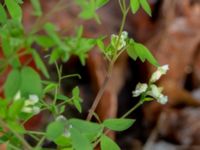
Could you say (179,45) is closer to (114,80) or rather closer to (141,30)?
(141,30)

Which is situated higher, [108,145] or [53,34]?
[53,34]

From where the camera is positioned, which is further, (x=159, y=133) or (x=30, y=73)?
(x=159, y=133)

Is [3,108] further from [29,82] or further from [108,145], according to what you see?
[108,145]

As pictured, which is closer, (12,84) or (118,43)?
(12,84)

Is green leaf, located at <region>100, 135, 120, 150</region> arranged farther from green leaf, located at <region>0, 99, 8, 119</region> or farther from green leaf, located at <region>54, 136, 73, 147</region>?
green leaf, located at <region>0, 99, 8, 119</region>

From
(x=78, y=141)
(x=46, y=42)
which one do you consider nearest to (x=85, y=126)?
(x=78, y=141)

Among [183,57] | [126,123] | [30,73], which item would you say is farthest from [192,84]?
[30,73]

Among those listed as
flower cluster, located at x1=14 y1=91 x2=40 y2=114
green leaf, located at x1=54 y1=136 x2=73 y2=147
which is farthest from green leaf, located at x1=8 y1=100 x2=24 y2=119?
green leaf, located at x1=54 y1=136 x2=73 y2=147
